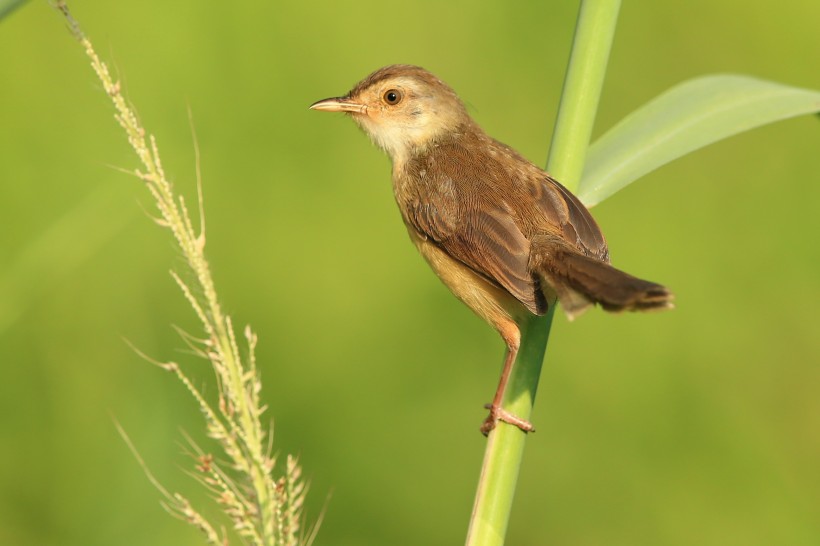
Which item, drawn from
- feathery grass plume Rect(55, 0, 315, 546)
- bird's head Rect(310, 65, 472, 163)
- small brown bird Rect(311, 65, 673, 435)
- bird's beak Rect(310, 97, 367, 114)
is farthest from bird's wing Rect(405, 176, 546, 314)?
feathery grass plume Rect(55, 0, 315, 546)

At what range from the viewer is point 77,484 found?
12.4 ft

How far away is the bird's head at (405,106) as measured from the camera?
3.81 metres

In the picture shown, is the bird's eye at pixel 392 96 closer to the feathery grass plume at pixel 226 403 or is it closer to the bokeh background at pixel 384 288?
the bokeh background at pixel 384 288

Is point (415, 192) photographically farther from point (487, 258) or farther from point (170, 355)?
point (170, 355)

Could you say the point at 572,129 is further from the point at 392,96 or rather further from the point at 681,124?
the point at 392,96

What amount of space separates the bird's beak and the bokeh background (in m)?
0.93

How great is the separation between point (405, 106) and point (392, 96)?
0.22ft

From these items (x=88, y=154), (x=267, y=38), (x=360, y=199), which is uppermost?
(x=267, y=38)

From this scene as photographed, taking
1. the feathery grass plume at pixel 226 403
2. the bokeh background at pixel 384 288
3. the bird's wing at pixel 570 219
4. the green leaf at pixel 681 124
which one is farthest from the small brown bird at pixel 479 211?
the feathery grass plume at pixel 226 403

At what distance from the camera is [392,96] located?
387cm

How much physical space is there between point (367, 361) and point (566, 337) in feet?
3.15

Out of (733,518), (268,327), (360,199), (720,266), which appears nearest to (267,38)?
(360,199)

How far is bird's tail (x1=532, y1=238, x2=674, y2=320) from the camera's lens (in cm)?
218

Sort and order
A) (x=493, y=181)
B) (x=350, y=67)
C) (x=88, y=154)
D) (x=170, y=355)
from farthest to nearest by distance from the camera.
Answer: (x=350, y=67) → (x=88, y=154) → (x=170, y=355) → (x=493, y=181)
